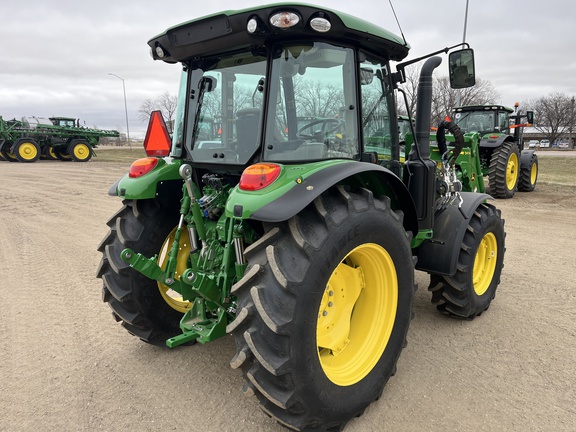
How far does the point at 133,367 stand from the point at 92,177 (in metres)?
13.9

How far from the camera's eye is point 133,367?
313 centimetres

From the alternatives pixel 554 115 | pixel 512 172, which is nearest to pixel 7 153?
pixel 512 172

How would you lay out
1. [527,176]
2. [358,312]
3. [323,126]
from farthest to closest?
[527,176]
[358,312]
[323,126]

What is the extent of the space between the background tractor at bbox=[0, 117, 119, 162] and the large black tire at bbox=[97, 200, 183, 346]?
2315 centimetres

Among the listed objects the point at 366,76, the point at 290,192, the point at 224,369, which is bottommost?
the point at 224,369

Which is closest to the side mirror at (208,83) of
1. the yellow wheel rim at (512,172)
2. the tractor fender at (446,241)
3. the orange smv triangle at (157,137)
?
the orange smv triangle at (157,137)

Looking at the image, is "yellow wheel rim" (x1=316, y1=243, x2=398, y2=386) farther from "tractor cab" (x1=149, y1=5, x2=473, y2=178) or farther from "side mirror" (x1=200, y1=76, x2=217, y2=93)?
"side mirror" (x1=200, y1=76, x2=217, y2=93)

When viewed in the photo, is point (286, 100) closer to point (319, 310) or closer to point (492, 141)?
point (319, 310)

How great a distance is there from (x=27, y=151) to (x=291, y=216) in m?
25.0

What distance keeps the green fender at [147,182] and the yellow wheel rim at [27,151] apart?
2324cm

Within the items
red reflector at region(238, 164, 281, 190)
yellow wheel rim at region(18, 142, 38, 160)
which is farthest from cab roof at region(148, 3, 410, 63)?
yellow wheel rim at region(18, 142, 38, 160)

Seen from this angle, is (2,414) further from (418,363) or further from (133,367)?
(418,363)

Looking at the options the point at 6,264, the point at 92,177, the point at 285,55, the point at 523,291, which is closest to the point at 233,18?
the point at 285,55

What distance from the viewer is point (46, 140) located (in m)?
24.0
